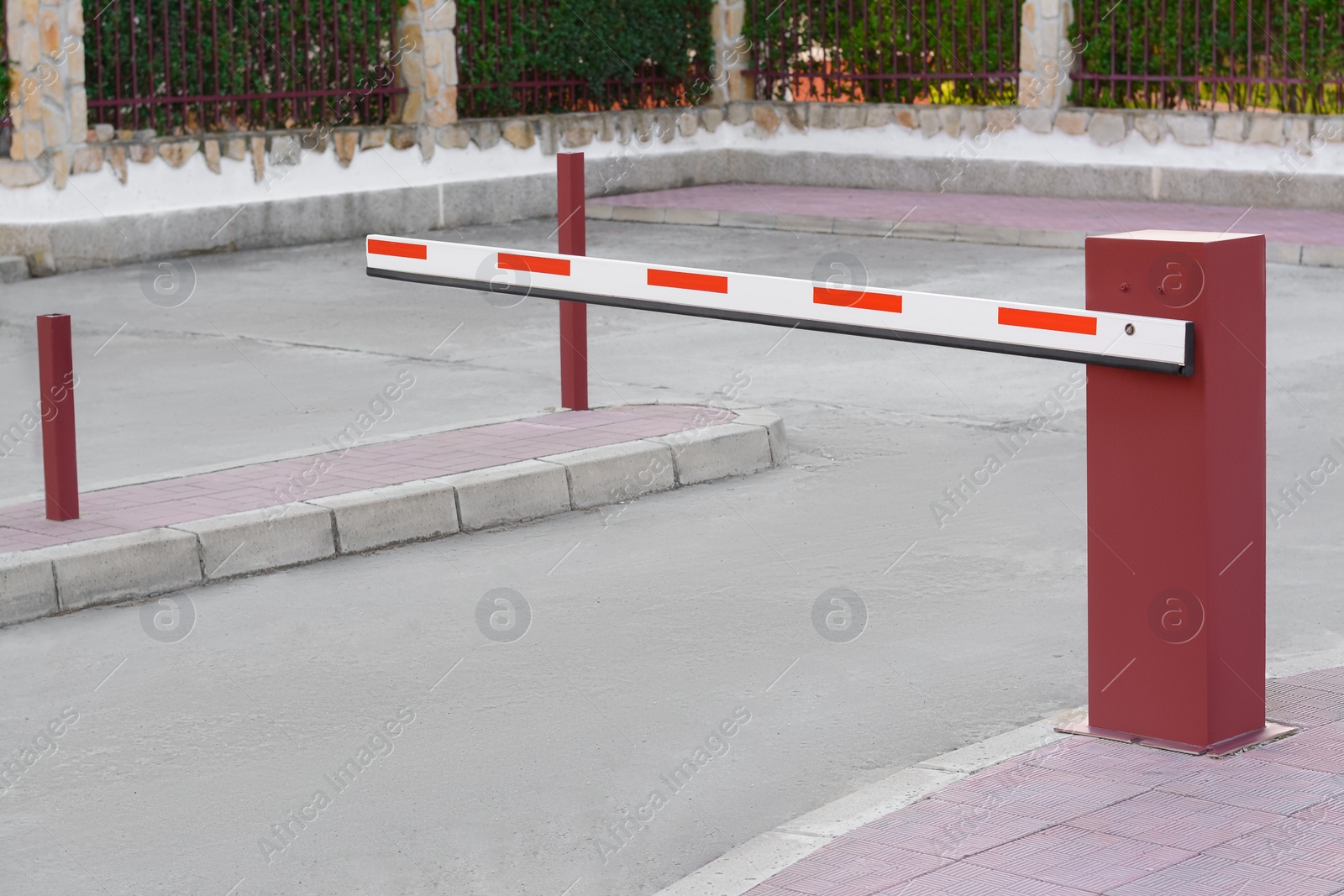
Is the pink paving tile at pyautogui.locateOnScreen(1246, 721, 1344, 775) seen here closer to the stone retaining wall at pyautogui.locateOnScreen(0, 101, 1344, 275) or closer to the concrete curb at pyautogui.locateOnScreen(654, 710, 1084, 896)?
the concrete curb at pyautogui.locateOnScreen(654, 710, 1084, 896)

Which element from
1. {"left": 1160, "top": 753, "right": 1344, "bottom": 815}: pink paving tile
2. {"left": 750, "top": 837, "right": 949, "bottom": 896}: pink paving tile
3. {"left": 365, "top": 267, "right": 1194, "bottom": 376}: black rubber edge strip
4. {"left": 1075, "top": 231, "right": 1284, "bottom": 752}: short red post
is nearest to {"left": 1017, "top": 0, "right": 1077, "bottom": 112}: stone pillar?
{"left": 365, "top": 267, "right": 1194, "bottom": 376}: black rubber edge strip

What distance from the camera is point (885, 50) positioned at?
18781 millimetres

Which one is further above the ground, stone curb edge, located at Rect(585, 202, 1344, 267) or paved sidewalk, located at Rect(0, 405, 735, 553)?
stone curb edge, located at Rect(585, 202, 1344, 267)

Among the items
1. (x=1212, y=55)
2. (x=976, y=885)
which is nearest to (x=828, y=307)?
(x=976, y=885)

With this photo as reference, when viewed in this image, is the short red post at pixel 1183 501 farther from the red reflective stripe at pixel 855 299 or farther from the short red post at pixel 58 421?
the short red post at pixel 58 421

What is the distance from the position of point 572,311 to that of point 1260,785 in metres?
4.64

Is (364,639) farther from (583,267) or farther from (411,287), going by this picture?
(411,287)

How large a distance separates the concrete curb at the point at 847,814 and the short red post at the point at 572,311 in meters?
3.85

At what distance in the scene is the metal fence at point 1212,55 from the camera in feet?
53.0

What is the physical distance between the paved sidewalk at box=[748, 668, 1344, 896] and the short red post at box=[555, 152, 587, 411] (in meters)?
4.11

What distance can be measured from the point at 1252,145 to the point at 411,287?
277 inches

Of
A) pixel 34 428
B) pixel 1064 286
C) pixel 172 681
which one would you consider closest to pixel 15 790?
pixel 172 681

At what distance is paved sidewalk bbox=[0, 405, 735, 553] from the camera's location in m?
6.59

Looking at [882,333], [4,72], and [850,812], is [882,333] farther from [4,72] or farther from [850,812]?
[4,72]
